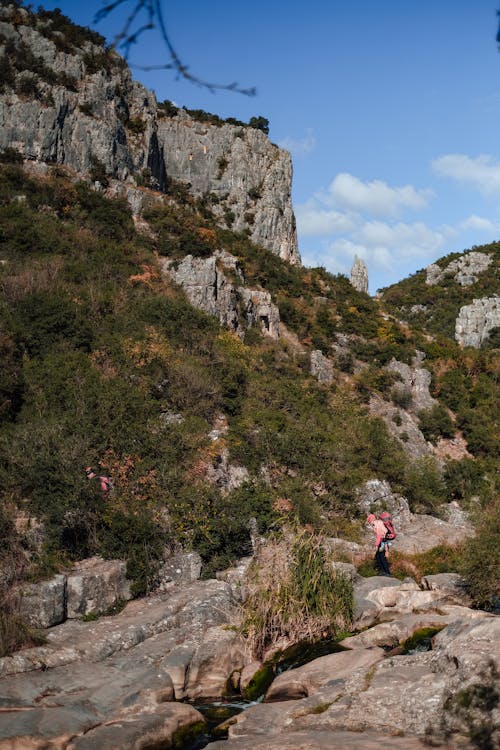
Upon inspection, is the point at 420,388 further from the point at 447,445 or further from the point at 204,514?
the point at 204,514

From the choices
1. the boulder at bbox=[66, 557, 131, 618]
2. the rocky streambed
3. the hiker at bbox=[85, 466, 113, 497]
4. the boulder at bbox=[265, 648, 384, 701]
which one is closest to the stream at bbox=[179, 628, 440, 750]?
the rocky streambed

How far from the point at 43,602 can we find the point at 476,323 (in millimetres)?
49473

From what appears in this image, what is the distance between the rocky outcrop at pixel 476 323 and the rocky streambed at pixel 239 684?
43.8 metres

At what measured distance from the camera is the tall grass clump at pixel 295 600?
404 inches

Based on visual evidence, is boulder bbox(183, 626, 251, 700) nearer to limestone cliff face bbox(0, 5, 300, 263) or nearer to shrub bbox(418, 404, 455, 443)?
shrub bbox(418, 404, 455, 443)

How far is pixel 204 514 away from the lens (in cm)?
1523

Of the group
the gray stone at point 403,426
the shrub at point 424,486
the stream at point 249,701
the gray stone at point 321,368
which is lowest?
the stream at point 249,701

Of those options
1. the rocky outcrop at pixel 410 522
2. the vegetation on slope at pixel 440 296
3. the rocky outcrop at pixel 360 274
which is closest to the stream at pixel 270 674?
the rocky outcrop at pixel 410 522

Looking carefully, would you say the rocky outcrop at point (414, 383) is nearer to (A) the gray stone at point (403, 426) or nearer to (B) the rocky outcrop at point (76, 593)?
(A) the gray stone at point (403, 426)

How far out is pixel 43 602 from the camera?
11.1 metres

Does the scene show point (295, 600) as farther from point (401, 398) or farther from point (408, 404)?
point (408, 404)

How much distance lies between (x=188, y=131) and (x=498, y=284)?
3551 cm

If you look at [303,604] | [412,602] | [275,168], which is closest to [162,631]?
[303,604]

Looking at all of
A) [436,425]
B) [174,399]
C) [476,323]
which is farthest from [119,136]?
[476,323]
